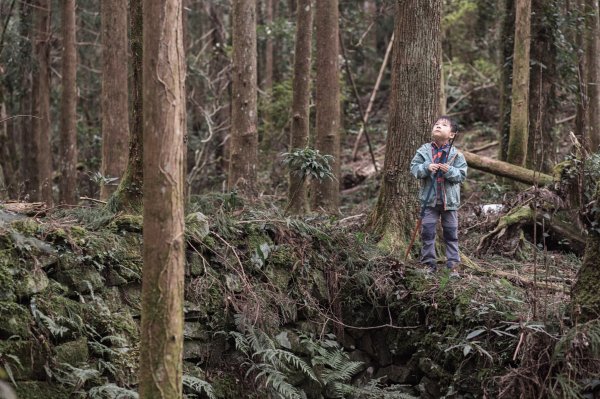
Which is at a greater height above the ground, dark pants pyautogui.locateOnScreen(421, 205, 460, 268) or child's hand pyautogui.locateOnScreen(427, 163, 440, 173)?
child's hand pyautogui.locateOnScreen(427, 163, 440, 173)

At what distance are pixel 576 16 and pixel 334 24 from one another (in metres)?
5.54

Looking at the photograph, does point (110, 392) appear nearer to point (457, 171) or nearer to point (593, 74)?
point (457, 171)

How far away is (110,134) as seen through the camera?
1176 cm

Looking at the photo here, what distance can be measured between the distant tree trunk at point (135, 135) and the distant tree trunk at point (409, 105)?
316 cm

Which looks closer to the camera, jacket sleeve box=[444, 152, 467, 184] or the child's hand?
the child's hand

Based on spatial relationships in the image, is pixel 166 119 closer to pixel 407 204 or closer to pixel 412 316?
pixel 412 316

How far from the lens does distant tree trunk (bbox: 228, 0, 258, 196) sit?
35.9 ft

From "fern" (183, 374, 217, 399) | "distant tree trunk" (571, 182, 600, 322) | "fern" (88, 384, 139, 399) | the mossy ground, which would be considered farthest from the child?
"fern" (88, 384, 139, 399)

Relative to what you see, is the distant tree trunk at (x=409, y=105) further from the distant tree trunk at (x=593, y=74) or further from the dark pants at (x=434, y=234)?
the distant tree trunk at (x=593, y=74)

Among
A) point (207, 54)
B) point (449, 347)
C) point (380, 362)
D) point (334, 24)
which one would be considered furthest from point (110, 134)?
point (207, 54)

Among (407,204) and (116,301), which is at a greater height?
(407,204)

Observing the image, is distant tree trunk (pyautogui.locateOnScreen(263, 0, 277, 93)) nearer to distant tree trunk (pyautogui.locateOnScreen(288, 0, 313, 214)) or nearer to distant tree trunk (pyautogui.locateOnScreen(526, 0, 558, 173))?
distant tree trunk (pyautogui.locateOnScreen(288, 0, 313, 214))

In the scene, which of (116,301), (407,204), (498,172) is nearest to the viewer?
A: (116,301)

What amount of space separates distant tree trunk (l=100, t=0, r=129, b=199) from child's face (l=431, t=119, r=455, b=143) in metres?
6.14
